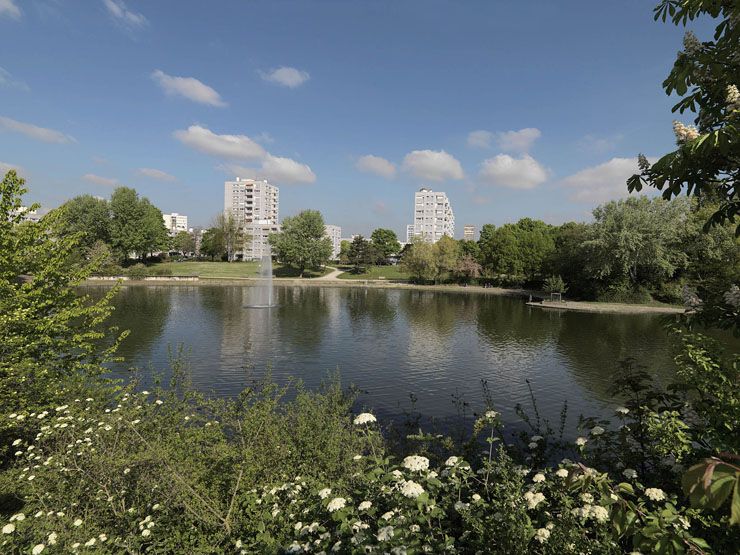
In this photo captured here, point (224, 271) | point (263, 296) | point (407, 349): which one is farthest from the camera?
point (224, 271)

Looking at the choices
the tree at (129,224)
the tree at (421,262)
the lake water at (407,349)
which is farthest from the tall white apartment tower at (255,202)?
the lake water at (407,349)

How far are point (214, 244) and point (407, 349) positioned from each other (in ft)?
297

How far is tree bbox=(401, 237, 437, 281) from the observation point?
244 feet

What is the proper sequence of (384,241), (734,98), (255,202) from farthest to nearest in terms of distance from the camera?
(255,202)
(384,241)
(734,98)

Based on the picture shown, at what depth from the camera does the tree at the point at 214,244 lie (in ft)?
334

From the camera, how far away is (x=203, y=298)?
46406 millimetres

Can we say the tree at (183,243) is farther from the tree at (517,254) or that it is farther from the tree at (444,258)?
the tree at (517,254)

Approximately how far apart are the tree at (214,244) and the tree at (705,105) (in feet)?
346

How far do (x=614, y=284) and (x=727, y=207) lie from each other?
53.2 m

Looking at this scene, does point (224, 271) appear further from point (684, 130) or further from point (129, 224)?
point (684, 130)

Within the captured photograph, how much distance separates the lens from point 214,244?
10319 centimetres

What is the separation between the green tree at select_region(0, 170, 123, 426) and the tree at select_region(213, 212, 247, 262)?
96002 mm

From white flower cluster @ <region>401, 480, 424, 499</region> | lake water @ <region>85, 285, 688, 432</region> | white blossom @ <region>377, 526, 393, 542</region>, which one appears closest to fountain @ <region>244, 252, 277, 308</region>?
lake water @ <region>85, 285, 688, 432</region>

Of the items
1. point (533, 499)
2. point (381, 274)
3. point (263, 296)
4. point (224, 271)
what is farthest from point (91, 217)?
point (533, 499)
